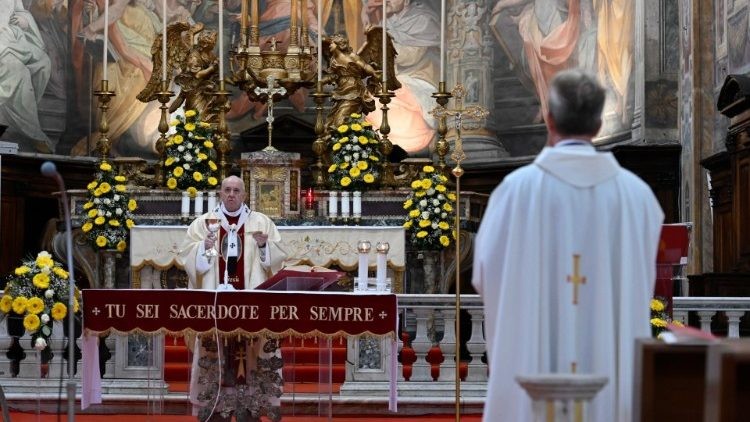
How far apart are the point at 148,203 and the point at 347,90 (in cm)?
252

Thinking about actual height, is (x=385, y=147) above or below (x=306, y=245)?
above

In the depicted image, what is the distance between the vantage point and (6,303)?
955 centimetres

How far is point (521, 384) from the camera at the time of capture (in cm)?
469

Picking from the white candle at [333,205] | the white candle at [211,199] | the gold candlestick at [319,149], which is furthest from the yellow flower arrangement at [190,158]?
the white candle at [333,205]

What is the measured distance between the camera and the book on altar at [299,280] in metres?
8.95

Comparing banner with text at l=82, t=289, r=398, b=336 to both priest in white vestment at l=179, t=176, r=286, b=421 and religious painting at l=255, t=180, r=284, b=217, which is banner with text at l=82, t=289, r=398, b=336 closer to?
priest in white vestment at l=179, t=176, r=286, b=421

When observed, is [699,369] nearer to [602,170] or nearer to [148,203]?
[602,170]

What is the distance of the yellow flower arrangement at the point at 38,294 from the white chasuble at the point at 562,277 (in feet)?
16.4

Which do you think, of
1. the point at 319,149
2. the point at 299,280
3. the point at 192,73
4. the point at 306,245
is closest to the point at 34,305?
the point at 299,280

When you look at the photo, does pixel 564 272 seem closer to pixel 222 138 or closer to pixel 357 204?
pixel 357 204

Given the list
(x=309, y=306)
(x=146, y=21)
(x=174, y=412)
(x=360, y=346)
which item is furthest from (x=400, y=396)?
(x=146, y=21)

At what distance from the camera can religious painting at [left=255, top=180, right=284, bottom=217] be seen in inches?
566

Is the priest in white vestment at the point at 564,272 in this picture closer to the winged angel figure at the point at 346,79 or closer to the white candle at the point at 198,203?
the white candle at the point at 198,203

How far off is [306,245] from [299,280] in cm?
485
